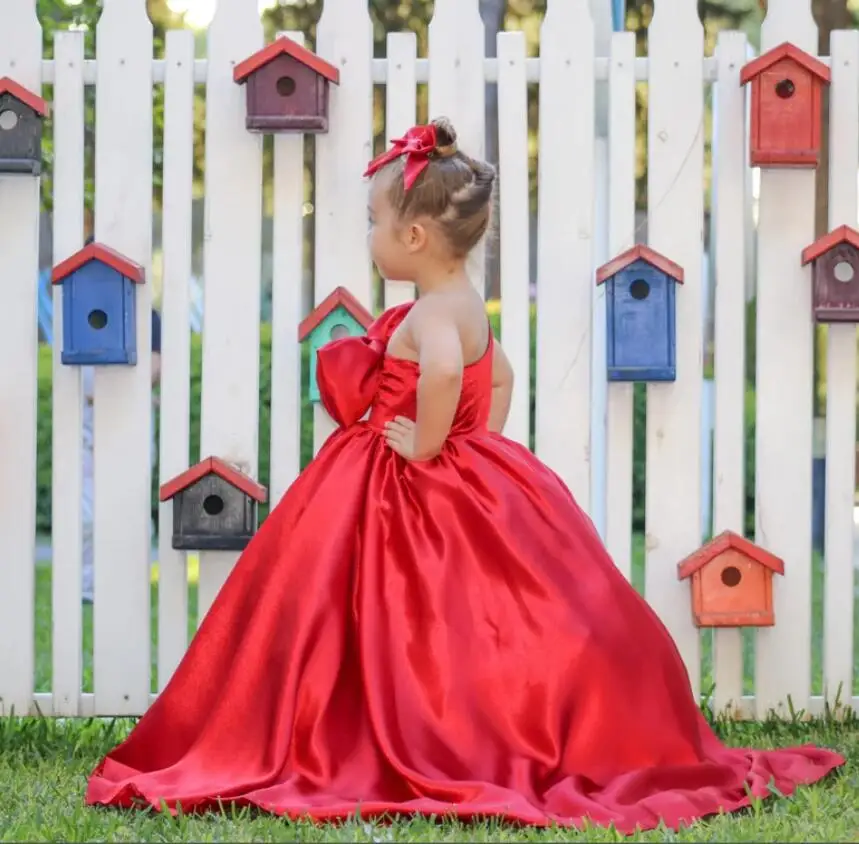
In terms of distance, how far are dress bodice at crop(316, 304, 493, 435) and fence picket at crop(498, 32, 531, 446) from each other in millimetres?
761

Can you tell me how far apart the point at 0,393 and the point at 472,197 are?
1756mm

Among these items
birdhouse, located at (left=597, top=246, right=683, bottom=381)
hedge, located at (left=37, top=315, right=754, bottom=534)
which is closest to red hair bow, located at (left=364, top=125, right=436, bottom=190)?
birdhouse, located at (left=597, top=246, right=683, bottom=381)

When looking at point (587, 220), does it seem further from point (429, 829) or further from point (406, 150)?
point (429, 829)

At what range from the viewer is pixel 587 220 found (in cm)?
459

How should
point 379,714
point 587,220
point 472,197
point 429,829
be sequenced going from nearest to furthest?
point 429,829 → point 379,714 → point 472,197 → point 587,220

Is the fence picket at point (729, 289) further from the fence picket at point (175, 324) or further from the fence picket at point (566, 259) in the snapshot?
the fence picket at point (175, 324)

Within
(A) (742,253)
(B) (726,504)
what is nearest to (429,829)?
(B) (726,504)

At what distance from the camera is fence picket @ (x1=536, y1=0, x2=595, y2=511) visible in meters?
4.59

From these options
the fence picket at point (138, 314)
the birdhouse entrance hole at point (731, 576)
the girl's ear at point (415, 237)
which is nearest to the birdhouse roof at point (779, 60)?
the girl's ear at point (415, 237)

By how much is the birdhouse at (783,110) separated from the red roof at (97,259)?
1882mm

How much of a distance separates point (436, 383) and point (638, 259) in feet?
3.63

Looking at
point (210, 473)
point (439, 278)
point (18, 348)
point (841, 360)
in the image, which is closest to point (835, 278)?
point (841, 360)

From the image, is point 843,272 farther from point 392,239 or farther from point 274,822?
point 274,822

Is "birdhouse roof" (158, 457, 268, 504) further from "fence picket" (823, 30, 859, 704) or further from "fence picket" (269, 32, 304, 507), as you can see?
"fence picket" (823, 30, 859, 704)
